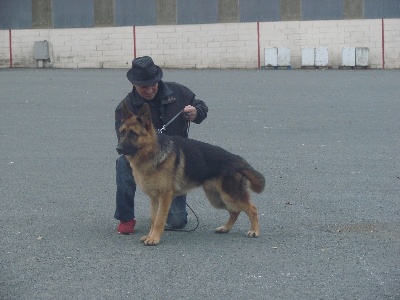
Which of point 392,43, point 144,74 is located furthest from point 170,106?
point 392,43

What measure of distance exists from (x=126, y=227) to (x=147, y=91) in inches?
49.7

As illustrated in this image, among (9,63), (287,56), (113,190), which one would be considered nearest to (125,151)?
(113,190)

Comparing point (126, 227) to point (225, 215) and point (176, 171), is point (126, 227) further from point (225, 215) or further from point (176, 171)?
point (225, 215)

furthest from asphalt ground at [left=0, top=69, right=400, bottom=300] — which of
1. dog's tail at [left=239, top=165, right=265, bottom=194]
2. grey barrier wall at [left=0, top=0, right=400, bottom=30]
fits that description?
grey barrier wall at [left=0, top=0, right=400, bottom=30]

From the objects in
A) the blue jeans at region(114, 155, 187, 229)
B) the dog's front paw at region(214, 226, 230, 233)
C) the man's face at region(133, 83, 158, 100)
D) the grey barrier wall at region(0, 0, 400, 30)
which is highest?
the grey barrier wall at region(0, 0, 400, 30)

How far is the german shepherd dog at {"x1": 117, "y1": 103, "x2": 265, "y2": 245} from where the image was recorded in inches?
320

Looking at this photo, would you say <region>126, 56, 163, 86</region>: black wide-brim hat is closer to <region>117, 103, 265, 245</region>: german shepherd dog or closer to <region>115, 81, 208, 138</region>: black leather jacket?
<region>115, 81, 208, 138</region>: black leather jacket

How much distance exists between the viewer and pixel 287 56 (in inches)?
1388

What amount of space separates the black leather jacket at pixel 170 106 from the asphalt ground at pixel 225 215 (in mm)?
990

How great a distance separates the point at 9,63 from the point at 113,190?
2734 cm

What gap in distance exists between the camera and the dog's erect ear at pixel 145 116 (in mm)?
8016

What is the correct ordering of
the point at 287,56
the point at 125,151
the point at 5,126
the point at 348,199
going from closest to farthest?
the point at 125,151 → the point at 348,199 → the point at 5,126 → the point at 287,56

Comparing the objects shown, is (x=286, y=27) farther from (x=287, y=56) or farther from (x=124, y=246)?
(x=124, y=246)

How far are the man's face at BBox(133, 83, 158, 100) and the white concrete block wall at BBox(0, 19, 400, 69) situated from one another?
27238 millimetres
